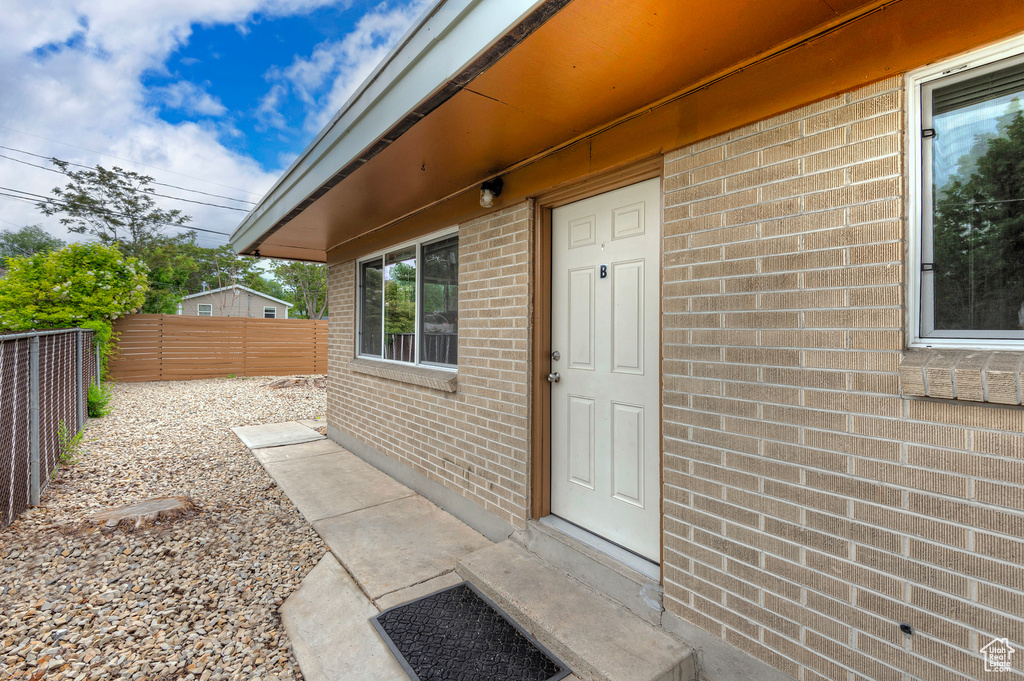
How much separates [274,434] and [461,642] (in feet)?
17.7

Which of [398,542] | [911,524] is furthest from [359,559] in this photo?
[911,524]

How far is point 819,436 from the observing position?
1.61 metres

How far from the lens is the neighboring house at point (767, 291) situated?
1338 mm

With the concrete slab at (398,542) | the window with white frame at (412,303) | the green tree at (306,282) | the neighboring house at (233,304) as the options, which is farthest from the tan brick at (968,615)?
the green tree at (306,282)

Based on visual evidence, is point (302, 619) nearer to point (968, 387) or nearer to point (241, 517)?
point (241, 517)

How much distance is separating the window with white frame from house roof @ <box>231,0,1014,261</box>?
40.8 inches

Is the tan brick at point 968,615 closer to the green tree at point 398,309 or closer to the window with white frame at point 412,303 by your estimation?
the window with white frame at point 412,303

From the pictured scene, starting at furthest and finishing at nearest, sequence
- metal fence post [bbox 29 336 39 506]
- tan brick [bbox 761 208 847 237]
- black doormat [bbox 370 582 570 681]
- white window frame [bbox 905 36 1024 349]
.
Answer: metal fence post [bbox 29 336 39 506]
black doormat [bbox 370 582 570 681]
tan brick [bbox 761 208 847 237]
white window frame [bbox 905 36 1024 349]

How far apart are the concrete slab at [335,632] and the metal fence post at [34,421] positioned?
2.98 metres

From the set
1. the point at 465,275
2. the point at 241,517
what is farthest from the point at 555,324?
the point at 241,517

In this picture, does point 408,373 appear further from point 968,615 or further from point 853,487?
point 968,615

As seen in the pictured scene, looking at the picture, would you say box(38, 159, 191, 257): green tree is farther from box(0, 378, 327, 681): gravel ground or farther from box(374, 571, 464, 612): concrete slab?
box(374, 571, 464, 612): concrete slab

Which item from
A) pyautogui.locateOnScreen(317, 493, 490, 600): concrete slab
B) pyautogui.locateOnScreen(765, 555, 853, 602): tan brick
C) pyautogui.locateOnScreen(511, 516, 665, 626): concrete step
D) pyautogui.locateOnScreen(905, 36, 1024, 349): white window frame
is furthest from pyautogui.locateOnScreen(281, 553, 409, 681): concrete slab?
pyautogui.locateOnScreen(905, 36, 1024, 349): white window frame

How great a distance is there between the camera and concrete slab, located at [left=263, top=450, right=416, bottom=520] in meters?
3.86
